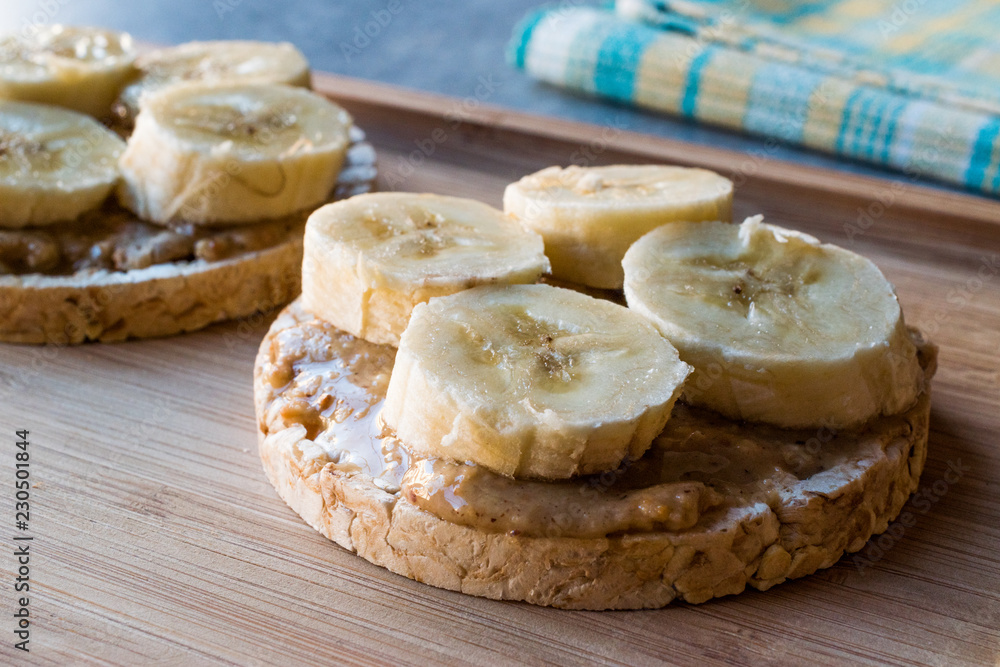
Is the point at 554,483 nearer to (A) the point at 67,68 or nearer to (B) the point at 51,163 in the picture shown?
(B) the point at 51,163

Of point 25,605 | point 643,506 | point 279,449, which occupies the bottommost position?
point 25,605

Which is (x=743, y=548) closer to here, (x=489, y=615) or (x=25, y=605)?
(x=489, y=615)

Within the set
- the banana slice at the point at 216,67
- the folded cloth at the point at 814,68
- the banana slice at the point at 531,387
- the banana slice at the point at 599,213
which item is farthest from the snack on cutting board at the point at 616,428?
the folded cloth at the point at 814,68

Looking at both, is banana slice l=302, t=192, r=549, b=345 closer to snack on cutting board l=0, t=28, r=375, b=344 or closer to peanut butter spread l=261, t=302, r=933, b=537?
peanut butter spread l=261, t=302, r=933, b=537

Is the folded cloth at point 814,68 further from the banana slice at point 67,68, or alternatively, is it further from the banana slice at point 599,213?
the banana slice at point 67,68

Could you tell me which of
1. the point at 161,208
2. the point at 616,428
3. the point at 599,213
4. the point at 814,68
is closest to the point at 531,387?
the point at 616,428

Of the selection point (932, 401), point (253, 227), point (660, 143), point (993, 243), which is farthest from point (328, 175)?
point (993, 243)
